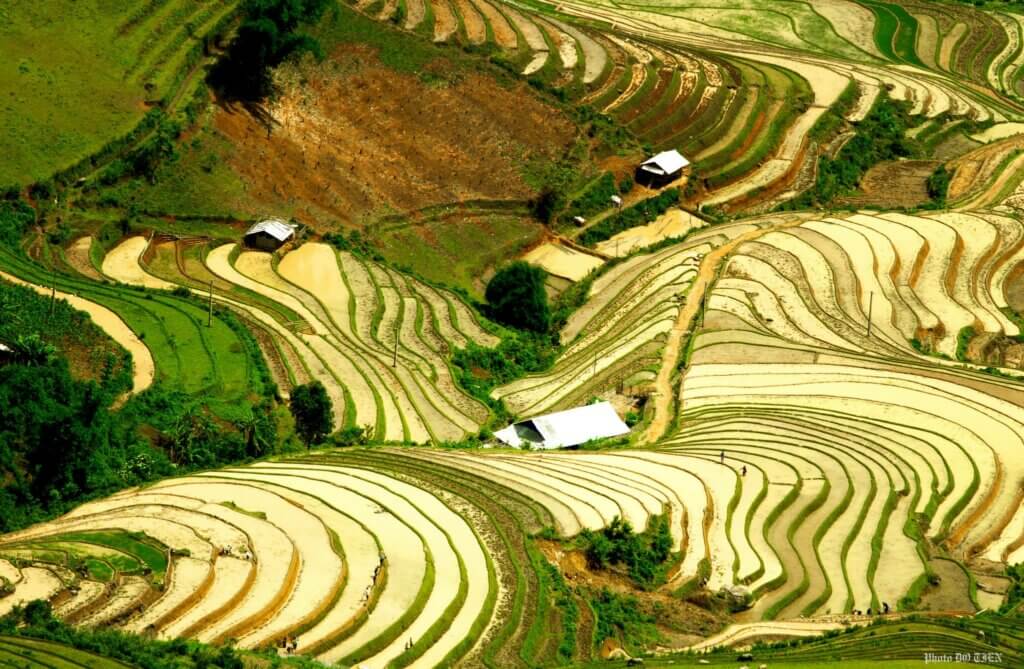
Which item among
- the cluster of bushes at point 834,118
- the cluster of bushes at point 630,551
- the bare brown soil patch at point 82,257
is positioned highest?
the cluster of bushes at point 834,118

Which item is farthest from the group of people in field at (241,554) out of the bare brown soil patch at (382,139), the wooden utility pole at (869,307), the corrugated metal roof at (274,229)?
the wooden utility pole at (869,307)

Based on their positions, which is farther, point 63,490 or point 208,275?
point 208,275

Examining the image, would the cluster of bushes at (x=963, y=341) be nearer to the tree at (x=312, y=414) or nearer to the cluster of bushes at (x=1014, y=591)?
the cluster of bushes at (x=1014, y=591)

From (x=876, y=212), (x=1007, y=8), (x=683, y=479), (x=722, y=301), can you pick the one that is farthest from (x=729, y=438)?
(x=1007, y=8)

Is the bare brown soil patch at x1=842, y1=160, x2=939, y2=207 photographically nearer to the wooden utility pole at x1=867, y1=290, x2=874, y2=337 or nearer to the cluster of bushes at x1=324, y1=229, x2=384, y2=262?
the wooden utility pole at x1=867, y1=290, x2=874, y2=337

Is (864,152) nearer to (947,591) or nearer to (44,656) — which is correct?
(947,591)

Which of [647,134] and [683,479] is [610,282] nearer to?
[647,134]

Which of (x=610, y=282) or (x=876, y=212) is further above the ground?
(x=876, y=212)
